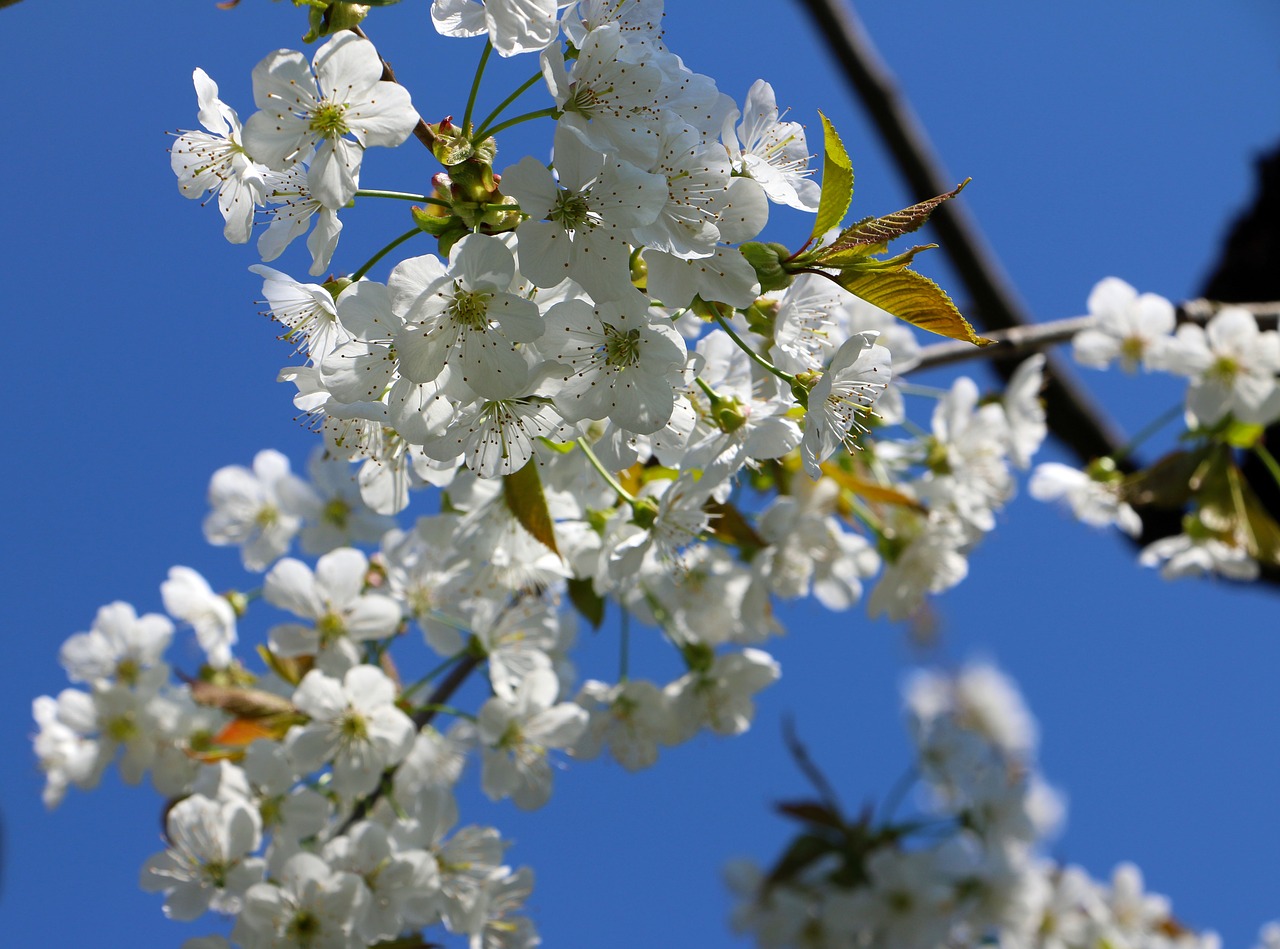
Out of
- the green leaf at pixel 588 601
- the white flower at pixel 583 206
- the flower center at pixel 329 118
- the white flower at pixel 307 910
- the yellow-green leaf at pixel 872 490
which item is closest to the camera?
the white flower at pixel 583 206

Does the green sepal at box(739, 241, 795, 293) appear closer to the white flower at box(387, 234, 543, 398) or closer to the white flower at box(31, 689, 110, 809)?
the white flower at box(387, 234, 543, 398)

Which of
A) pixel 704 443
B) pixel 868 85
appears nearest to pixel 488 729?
pixel 704 443

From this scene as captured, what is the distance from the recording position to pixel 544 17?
1021 millimetres

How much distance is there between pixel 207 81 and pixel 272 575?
0.92 meters

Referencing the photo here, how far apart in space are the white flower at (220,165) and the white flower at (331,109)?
0.23 feet

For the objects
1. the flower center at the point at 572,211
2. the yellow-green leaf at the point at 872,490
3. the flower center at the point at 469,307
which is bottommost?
the flower center at the point at 469,307

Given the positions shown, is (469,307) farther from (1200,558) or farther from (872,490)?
(1200,558)

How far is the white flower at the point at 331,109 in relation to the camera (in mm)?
1026

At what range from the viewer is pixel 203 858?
1609mm

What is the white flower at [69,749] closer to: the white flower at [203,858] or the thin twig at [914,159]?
the white flower at [203,858]

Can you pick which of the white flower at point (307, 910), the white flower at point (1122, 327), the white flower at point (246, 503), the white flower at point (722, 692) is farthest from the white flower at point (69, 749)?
the white flower at point (1122, 327)

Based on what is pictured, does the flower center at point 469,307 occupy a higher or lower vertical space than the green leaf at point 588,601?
lower

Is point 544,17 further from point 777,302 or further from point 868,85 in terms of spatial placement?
point 868,85

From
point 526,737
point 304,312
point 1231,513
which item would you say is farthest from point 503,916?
point 1231,513
